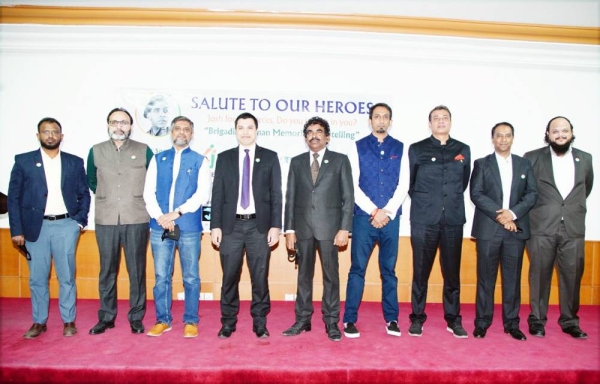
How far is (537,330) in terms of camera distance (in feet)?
10.4

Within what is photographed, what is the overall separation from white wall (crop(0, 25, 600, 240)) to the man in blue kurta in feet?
3.67

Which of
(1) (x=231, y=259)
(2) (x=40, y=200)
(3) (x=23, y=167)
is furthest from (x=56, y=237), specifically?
(1) (x=231, y=259)

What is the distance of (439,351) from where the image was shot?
282cm

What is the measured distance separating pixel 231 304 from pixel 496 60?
3.76 metres

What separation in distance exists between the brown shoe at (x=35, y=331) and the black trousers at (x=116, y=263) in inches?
17.3

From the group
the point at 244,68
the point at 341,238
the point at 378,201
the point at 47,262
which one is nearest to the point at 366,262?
the point at 341,238

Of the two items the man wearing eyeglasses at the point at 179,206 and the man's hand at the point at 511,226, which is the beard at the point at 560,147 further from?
the man wearing eyeglasses at the point at 179,206

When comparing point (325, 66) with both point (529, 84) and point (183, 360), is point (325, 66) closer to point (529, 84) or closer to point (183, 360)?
point (529, 84)

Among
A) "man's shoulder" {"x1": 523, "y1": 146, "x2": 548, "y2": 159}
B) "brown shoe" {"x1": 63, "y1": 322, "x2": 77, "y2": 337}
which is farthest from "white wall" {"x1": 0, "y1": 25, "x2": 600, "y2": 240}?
"brown shoe" {"x1": 63, "y1": 322, "x2": 77, "y2": 337}

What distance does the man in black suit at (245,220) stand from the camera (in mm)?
3035

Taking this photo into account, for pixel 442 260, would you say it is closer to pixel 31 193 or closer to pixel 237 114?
pixel 237 114

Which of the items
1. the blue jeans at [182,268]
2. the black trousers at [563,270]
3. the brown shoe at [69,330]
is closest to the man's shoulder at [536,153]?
the black trousers at [563,270]

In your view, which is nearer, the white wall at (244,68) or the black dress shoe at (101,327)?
the black dress shoe at (101,327)

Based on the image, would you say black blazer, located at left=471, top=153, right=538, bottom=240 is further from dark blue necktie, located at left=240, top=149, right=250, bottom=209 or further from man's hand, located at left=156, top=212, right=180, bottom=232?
man's hand, located at left=156, top=212, right=180, bottom=232
